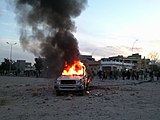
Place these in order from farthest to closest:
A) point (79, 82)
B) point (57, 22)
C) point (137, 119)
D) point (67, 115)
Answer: point (57, 22)
point (79, 82)
point (67, 115)
point (137, 119)

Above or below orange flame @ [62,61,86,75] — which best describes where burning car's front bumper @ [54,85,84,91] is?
below

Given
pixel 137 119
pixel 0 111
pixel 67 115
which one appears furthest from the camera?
pixel 0 111

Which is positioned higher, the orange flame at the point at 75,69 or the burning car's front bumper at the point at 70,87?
the orange flame at the point at 75,69

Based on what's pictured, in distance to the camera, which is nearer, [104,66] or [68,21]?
[68,21]

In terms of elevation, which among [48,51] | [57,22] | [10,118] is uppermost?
A: [57,22]

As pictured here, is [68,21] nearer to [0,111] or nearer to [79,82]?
[79,82]

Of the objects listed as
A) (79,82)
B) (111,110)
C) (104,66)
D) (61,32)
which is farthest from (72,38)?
(104,66)

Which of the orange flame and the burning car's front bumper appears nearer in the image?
the burning car's front bumper

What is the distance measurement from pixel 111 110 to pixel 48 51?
44.4ft

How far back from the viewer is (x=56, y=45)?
85.6 ft

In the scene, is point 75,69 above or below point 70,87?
above

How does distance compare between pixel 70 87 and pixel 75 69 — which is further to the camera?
pixel 75 69

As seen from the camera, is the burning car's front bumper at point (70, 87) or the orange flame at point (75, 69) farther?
the orange flame at point (75, 69)

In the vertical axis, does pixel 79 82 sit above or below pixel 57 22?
below
